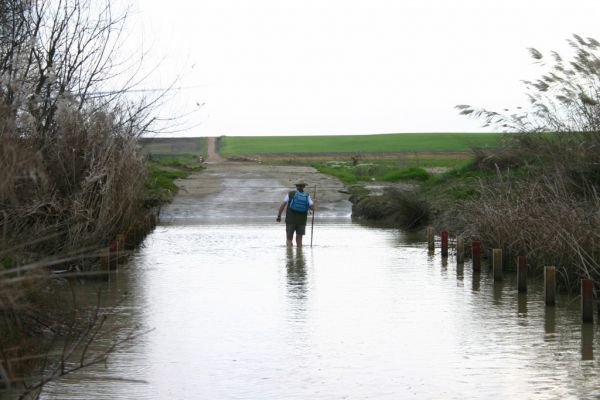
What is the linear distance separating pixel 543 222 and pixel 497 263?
1616 millimetres

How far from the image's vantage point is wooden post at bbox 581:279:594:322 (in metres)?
13.0

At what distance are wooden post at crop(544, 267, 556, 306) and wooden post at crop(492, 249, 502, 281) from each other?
9.53ft

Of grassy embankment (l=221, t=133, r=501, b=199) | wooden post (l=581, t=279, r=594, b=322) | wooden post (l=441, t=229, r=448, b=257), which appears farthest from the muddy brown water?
grassy embankment (l=221, t=133, r=501, b=199)

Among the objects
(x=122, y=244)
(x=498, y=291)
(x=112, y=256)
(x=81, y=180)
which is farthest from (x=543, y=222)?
(x=122, y=244)

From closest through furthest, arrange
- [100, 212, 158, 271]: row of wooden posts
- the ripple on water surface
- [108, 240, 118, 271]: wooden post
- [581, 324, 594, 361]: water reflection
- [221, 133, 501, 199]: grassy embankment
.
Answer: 1. the ripple on water surface
2. [581, 324, 594, 361]: water reflection
3. [100, 212, 158, 271]: row of wooden posts
4. [108, 240, 118, 271]: wooden post
5. [221, 133, 501, 199]: grassy embankment

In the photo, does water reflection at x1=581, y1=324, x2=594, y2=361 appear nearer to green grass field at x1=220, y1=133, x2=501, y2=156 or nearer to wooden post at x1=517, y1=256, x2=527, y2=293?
wooden post at x1=517, y1=256, x2=527, y2=293

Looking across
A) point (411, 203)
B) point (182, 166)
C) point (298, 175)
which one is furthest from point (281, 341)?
point (182, 166)

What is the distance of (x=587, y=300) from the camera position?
13156 millimetres

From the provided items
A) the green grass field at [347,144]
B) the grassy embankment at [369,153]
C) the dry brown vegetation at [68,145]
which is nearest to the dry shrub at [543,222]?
the dry brown vegetation at [68,145]

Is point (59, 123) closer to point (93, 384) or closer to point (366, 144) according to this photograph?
point (93, 384)

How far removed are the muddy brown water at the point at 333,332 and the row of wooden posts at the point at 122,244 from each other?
32cm

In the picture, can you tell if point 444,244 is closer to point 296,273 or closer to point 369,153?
point 296,273

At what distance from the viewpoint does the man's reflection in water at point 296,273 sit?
16.9 meters

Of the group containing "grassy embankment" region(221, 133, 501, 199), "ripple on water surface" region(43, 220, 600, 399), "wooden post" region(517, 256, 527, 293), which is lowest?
"ripple on water surface" region(43, 220, 600, 399)
